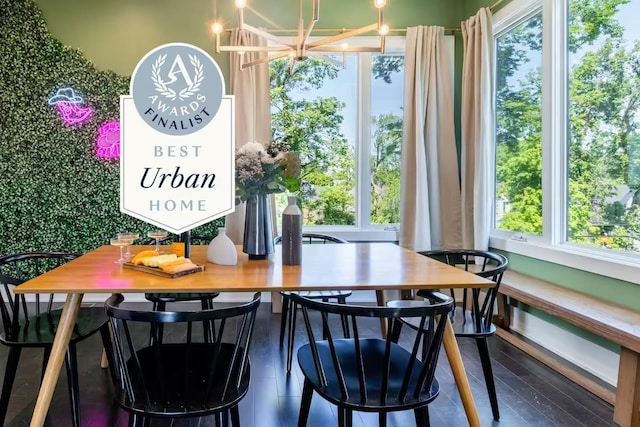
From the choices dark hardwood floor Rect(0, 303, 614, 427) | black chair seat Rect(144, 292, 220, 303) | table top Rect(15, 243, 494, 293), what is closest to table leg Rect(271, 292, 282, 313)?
dark hardwood floor Rect(0, 303, 614, 427)

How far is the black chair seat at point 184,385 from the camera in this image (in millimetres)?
1255

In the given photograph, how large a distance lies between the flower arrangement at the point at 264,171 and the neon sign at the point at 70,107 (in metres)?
2.56

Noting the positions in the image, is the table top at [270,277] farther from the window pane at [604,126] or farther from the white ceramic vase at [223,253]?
the window pane at [604,126]

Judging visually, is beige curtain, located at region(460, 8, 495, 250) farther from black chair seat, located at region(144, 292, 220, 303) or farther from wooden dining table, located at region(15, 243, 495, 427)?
black chair seat, located at region(144, 292, 220, 303)

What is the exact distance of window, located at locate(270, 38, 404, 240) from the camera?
157 inches

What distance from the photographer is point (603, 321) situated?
6.74 feet

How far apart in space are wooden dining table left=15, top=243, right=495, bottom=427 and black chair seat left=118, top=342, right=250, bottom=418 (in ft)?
0.89

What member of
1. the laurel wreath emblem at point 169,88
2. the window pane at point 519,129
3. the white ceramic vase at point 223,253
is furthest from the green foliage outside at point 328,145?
the white ceramic vase at point 223,253

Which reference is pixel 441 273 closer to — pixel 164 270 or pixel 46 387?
pixel 164 270

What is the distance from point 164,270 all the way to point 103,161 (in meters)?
2.58

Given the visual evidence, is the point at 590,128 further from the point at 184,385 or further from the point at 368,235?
the point at 184,385

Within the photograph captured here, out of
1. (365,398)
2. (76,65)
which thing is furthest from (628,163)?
(76,65)
